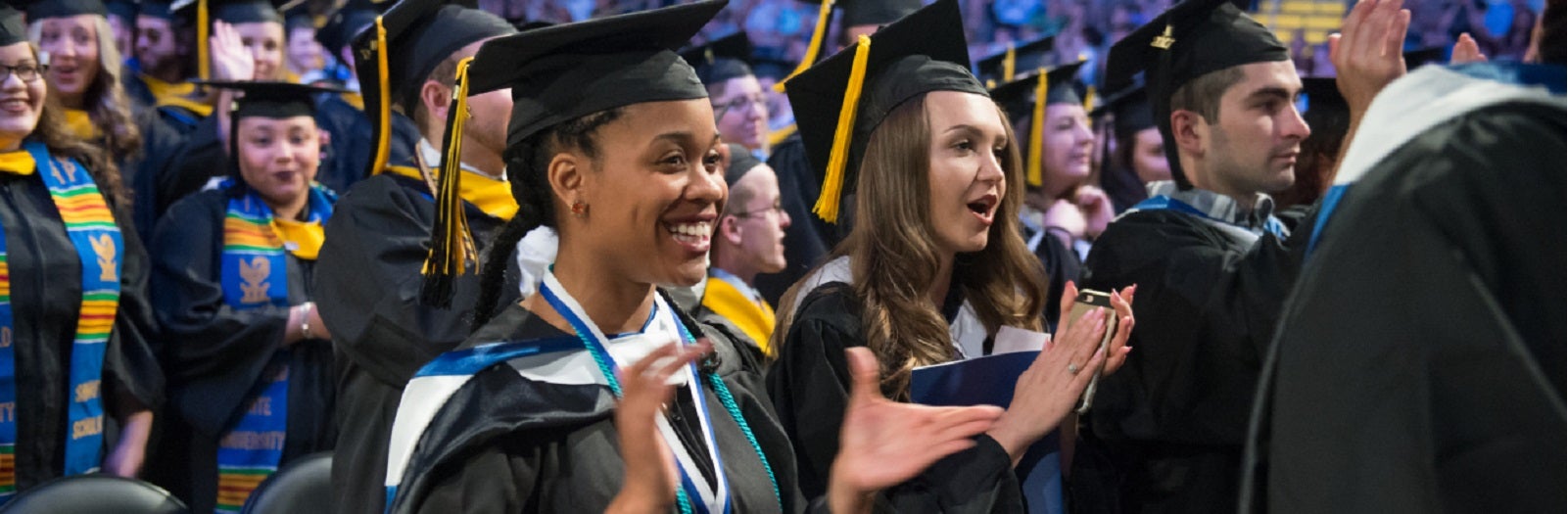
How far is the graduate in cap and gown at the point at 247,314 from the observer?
507 centimetres

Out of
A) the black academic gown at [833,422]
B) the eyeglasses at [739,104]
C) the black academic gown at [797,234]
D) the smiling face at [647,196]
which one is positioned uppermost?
the smiling face at [647,196]

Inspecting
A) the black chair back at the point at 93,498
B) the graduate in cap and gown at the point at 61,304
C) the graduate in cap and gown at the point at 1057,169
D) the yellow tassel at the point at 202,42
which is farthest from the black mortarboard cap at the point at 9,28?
the graduate in cap and gown at the point at 1057,169

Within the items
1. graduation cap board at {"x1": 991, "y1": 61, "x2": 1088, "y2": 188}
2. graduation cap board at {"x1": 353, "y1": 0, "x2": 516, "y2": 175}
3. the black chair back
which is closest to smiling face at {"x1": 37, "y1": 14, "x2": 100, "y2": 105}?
graduation cap board at {"x1": 353, "y1": 0, "x2": 516, "y2": 175}

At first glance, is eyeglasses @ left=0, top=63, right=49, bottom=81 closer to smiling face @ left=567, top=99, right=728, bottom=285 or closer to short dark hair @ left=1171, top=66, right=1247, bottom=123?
smiling face @ left=567, top=99, right=728, bottom=285

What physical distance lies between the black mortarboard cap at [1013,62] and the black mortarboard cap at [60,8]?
11.7 feet

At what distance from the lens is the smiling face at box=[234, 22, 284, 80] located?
6.40 meters

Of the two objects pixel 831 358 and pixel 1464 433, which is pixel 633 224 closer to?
pixel 831 358

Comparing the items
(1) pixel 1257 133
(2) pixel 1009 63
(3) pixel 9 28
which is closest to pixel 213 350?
(3) pixel 9 28

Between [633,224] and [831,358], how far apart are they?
A: 2.13ft

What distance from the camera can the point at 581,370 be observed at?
2166mm

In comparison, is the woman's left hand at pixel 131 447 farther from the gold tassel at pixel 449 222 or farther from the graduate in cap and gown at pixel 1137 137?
the graduate in cap and gown at pixel 1137 137

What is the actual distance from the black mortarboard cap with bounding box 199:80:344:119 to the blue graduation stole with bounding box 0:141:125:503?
63cm

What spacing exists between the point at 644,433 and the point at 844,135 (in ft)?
4.42

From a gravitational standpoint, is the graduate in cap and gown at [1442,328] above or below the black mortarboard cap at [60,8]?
above
